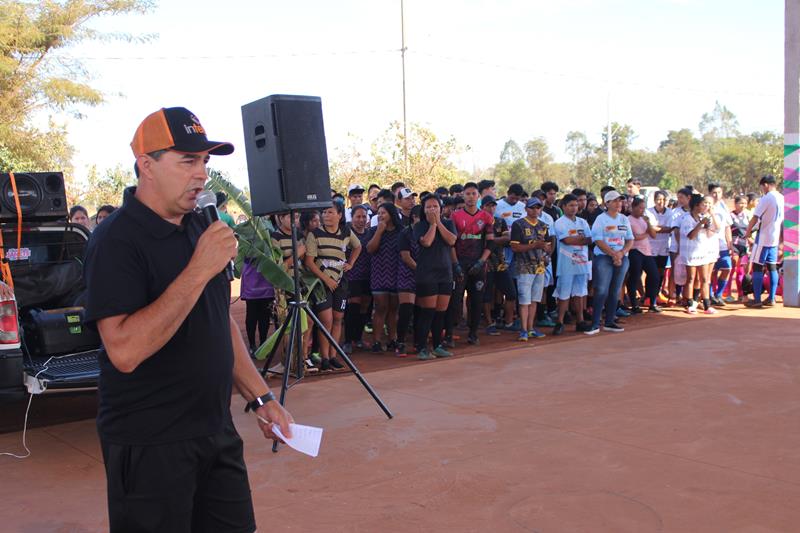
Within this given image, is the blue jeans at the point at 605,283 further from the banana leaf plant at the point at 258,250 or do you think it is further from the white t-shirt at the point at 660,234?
the banana leaf plant at the point at 258,250

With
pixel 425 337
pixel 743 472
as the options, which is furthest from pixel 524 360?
pixel 743 472

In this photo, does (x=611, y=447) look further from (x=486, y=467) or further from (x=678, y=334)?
(x=678, y=334)

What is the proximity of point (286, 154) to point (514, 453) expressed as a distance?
297 cm

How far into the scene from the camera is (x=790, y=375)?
802 centimetres

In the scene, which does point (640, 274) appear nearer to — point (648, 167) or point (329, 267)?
point (329, 267)

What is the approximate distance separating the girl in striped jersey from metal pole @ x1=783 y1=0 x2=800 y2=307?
27.4 ft

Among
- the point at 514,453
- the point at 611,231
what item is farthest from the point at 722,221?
the point at 514,453

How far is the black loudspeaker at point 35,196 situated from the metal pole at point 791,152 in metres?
11.5

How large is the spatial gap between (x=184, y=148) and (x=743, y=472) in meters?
4.27

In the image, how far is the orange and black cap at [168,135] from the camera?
2.44 m

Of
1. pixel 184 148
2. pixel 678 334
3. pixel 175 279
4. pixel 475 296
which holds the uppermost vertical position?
pixel 184 148

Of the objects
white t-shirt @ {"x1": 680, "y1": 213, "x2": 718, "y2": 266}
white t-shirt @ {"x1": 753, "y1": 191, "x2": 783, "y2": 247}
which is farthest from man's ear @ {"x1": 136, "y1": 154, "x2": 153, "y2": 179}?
white t-shirt @ {"x1": 753, "y1": 191, "x2": 783, "y2": 247}

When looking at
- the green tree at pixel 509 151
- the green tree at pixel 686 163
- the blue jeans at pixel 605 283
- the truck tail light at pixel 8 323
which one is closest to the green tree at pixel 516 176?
the green tree at pixel 686 163

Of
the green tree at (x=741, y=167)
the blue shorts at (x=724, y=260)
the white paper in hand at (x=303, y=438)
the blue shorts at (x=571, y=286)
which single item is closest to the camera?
the white paper in hand at (x=303, y=438)
